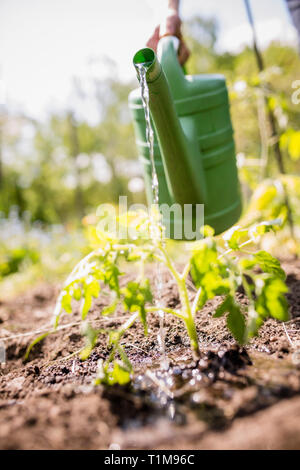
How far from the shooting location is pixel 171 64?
1.39 metres

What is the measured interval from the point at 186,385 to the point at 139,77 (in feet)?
2.84

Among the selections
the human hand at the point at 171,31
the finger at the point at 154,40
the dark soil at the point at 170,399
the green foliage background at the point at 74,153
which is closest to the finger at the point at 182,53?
the human hand at the point at 171,31

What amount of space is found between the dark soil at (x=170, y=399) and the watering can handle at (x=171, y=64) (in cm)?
89

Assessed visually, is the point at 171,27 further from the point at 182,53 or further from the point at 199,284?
the point at 199,284

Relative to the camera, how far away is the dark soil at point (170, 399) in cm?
71

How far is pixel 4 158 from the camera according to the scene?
9992mm

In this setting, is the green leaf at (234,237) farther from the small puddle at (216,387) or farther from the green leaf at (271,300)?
the small puddle at (216,387)

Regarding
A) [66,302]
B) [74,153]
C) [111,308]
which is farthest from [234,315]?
[74,153]

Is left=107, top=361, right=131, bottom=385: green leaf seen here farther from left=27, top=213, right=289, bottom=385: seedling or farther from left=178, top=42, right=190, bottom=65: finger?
left=178, top=42, right=190, bottom=65: finger

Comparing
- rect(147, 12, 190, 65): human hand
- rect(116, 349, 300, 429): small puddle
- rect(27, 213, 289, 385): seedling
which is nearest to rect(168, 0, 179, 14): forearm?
rect(147, 12, 190, 65): human hand

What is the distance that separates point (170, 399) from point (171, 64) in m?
1.16

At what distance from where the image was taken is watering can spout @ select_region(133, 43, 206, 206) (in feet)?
3.48

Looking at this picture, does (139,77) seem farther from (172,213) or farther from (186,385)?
(186,385)
